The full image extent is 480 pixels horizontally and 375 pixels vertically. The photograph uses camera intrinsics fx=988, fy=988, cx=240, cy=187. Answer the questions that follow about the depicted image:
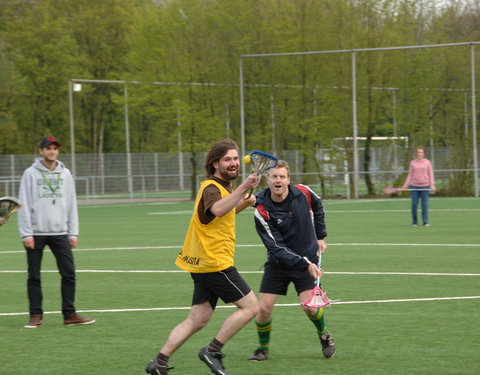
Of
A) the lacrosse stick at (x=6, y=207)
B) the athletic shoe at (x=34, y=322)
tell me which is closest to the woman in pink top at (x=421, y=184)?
the athletic shoe at (x=34, y=322)

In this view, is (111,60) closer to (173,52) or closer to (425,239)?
(173,52)

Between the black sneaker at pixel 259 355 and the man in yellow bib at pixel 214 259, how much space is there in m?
0.94

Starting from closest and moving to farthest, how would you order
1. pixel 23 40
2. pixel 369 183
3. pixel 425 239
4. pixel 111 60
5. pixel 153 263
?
pixel 153 263
pixel 425 239
pixel 369 183
pixel 23 40
pixel 111 60

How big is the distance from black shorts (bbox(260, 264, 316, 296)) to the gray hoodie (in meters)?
2.83

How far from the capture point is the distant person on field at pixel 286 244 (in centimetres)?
804

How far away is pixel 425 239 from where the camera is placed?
2012 cm

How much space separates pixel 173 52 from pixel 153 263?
2993 centimetres

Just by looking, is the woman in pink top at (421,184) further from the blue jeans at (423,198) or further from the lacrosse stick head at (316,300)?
the lacrosse stick head at (316,300)

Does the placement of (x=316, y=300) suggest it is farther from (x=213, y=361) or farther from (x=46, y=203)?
A: (x=46, y=203)

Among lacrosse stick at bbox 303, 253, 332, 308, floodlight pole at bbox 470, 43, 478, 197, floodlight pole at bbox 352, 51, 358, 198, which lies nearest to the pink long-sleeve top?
floodlight pole at bbox 470, 43, 478, 197

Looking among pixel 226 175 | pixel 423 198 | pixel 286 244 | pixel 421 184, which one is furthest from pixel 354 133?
pixel 226 175

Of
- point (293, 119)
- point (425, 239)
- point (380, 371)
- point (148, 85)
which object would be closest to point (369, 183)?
point (293, 119)

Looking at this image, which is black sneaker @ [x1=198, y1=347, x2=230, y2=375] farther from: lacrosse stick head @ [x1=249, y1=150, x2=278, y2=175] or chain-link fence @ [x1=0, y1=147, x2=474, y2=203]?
chain-link fence @ [x1=0, y1=147, x2=474, y2=203]

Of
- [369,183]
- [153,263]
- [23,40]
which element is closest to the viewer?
[153,263]
